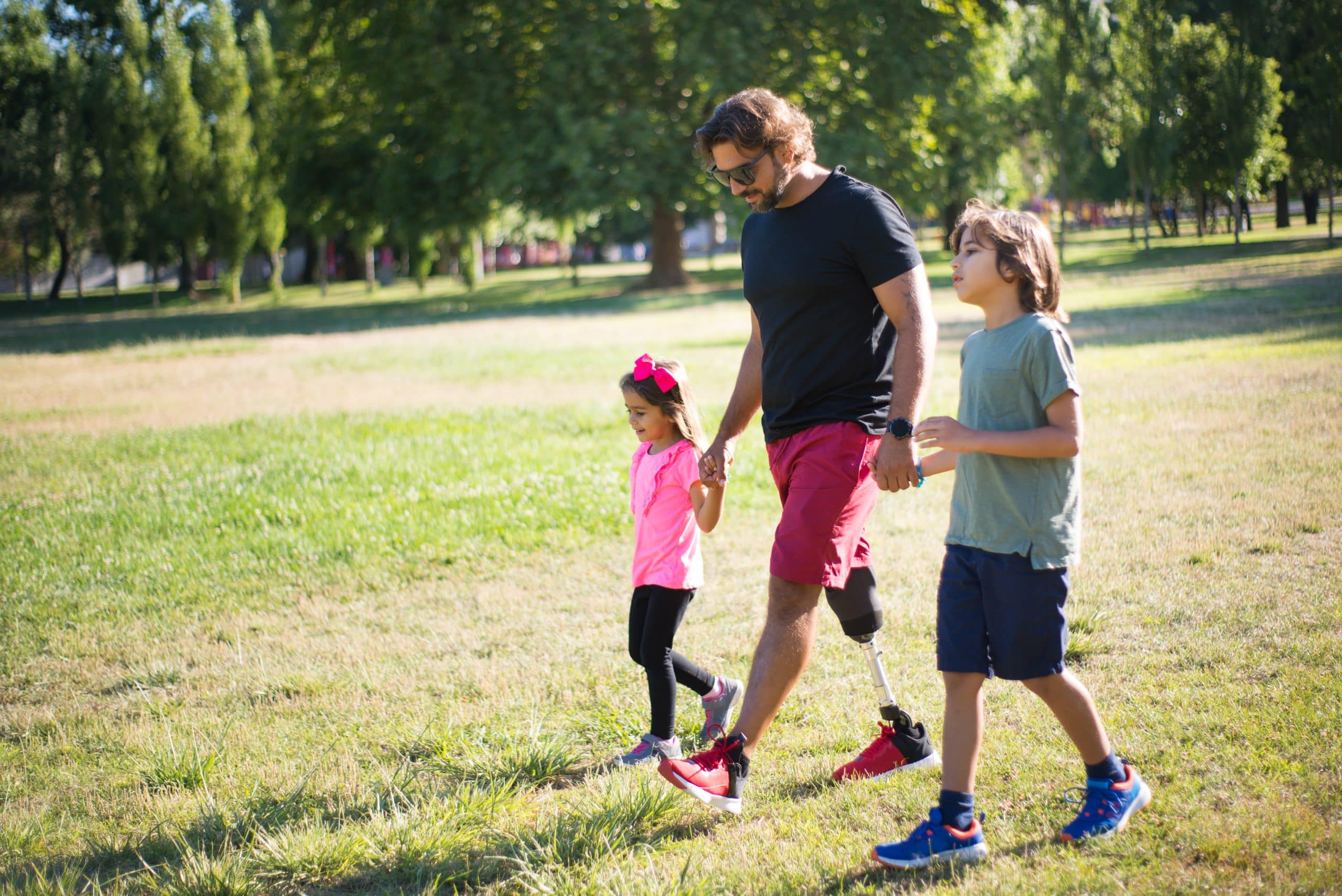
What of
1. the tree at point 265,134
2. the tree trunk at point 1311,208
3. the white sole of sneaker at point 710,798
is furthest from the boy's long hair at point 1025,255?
the tree trunk at point 1311,208

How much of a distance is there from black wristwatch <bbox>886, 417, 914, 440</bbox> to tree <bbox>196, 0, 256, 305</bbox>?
41975 mm

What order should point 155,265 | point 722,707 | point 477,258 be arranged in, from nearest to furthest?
point 722,707 < point 155,265 < point 477,258

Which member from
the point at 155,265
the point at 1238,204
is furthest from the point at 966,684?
the point at 155,265

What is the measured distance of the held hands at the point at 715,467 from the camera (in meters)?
3.59

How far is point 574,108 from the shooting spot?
90.8 ft

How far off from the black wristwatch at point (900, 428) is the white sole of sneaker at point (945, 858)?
3.86 ft

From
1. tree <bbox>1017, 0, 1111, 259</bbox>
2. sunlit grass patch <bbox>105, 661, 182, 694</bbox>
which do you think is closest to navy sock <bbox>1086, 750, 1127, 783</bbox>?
sunlit grass patch <bbox>105, 661, 182, 694</bbox>

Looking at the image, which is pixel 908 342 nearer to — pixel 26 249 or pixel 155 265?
pixel 155 265

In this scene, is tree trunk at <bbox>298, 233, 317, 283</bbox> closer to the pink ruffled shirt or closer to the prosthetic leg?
the pink ruffled shirt

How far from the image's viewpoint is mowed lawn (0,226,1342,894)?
3.09 meters

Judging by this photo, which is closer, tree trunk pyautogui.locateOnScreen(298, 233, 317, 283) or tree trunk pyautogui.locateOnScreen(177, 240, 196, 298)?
tree trunk pyautogui.locateOnScreen(177, 240, 196, 298)

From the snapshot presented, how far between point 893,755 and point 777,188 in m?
1.97

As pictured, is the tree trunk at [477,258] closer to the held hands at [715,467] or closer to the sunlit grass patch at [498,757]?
the sunlit grass patch at [498,757]

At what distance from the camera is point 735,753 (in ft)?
10.6
